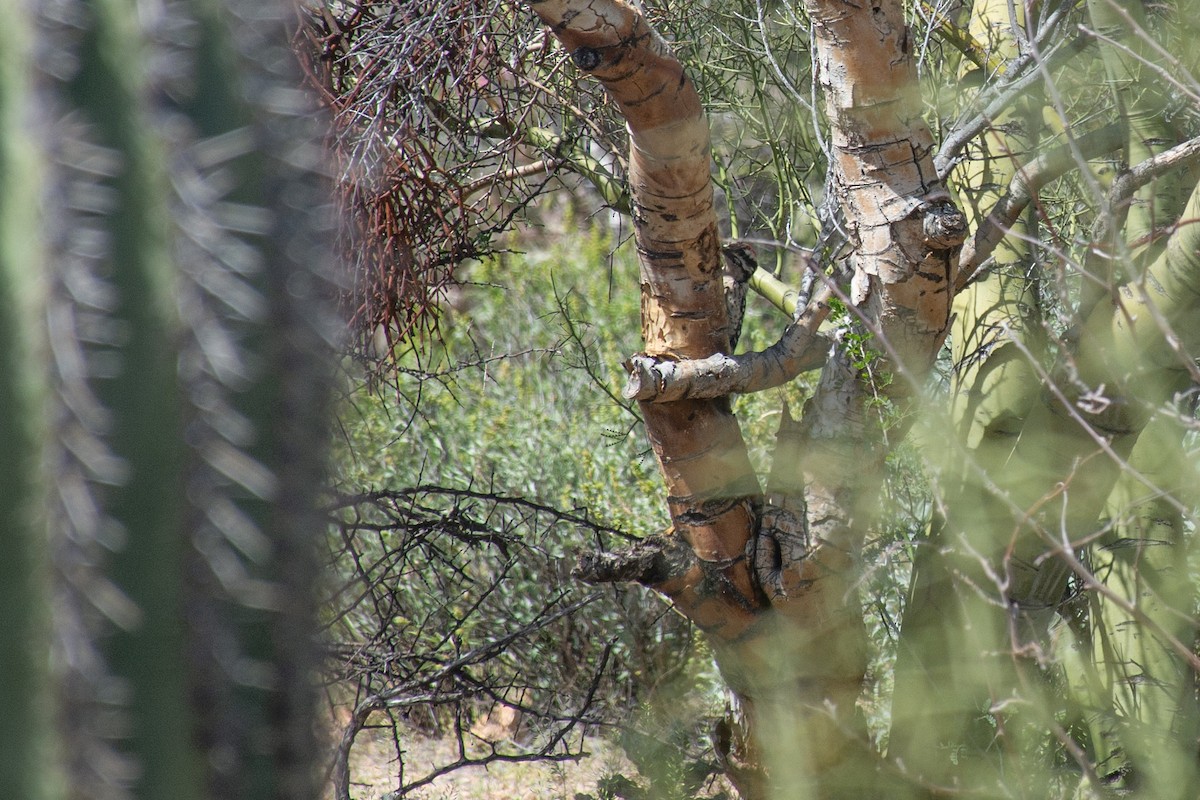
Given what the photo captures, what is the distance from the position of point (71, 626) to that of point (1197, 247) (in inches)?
82.6

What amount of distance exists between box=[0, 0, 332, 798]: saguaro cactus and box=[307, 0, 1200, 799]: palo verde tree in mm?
1171

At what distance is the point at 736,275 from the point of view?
8.77 ft

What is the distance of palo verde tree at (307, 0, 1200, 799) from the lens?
214 centimetres

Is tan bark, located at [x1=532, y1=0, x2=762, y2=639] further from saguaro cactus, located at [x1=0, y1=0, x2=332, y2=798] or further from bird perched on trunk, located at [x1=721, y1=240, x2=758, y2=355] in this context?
saguaro cactus, located at [x1=0, y1=0, x2=332, y2=798]

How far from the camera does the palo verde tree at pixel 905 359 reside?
214 centimetres

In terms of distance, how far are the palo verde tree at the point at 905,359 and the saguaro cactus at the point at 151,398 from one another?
117 centimetres

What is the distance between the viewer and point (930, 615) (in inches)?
110

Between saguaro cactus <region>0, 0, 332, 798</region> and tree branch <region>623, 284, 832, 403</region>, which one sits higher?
tree branch <region>623, 284, 832, 403</region>

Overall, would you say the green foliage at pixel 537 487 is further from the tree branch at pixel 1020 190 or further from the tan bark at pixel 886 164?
the tan bark at pixel 886 164

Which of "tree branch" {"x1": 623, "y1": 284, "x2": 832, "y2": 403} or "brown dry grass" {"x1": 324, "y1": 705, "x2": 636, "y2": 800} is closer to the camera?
"tree branch" {"x1": 623, "y1": 284, "x2": 832, "y2": 403}

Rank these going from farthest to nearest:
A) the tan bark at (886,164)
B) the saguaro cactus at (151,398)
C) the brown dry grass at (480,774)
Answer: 1. the brown dry grass at (480,774)
2. the tan bark at (886,164)
3. the saguaro cactus at (151,398)

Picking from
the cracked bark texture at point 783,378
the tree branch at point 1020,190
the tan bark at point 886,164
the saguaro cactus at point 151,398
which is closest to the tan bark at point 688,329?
the cracked bark texture at point 783,378

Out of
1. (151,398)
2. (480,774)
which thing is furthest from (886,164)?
(480,774)

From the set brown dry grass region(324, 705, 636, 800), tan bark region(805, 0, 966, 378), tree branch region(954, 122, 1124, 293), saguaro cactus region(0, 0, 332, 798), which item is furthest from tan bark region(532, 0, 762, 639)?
brown dry grass region(324, 705, 636, 800)
